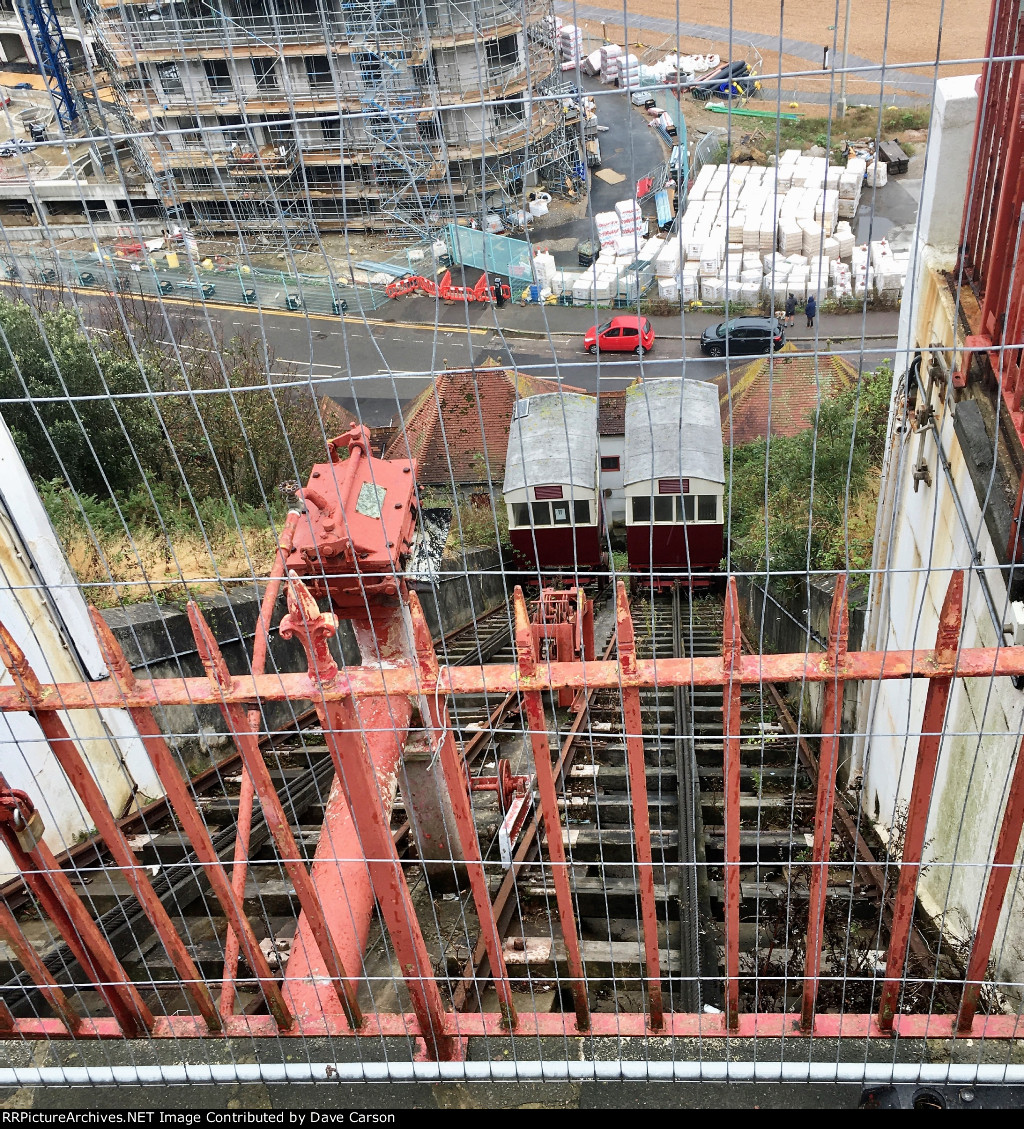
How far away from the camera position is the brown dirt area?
4488mm

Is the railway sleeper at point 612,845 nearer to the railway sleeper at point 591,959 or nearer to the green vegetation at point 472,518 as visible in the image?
the railway sleeper at point 591,959

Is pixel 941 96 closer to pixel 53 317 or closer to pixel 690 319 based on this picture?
pixel 53 317

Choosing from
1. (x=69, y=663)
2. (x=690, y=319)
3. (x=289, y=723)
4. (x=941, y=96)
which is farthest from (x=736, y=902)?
(x=690, y=319)

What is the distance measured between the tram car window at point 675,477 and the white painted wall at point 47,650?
6237 millimetres

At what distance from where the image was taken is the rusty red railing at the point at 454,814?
108 inches

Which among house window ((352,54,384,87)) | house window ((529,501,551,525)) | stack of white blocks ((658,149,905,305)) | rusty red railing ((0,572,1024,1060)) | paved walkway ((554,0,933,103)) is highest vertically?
paved walkway ((554,0,933,103))

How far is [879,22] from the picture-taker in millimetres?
5801

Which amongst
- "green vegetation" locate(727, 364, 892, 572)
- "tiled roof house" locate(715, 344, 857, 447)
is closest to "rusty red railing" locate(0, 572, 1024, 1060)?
"green vegetation" locate(727, 364, 892, 572)

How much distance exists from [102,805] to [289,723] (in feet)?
17.5

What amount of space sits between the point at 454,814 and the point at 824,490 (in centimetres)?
879

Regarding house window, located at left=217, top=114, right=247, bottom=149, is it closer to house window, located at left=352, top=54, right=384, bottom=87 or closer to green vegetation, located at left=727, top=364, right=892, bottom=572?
house window, located at left=352, top=54, right=384, bottom=87

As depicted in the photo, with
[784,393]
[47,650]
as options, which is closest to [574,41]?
[47,650]

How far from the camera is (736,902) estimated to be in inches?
123
